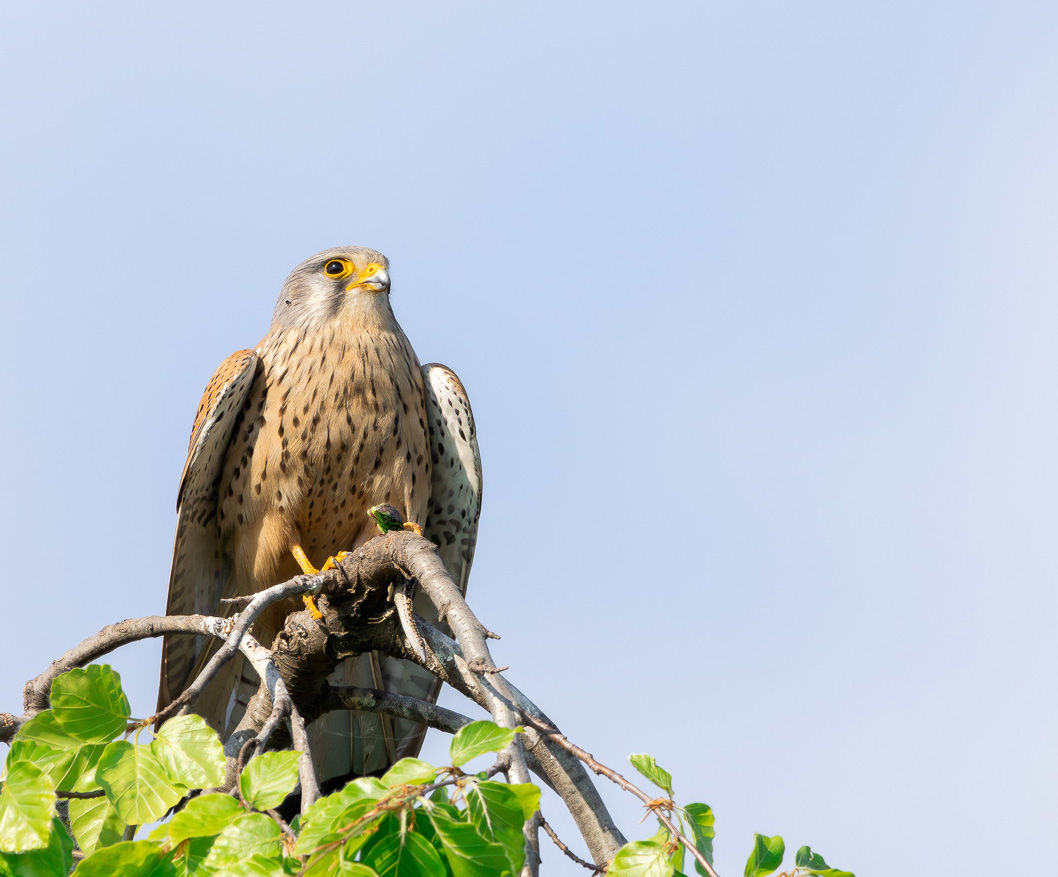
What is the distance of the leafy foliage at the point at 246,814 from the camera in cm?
143

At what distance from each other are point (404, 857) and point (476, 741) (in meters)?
0.17

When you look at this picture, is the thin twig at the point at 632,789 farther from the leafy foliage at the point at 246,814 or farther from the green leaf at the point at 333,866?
the green leaf at the point at 333,866

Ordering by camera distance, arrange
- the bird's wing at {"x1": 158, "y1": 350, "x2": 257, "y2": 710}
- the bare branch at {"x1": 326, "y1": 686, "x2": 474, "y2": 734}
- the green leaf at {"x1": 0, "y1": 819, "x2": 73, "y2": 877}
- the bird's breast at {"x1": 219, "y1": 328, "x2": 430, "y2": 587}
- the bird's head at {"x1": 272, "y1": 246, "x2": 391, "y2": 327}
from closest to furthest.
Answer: the green leaf at {"x1": 0, "y1": 819, "x2": 73, "y2": 877} → the bare branch at {"x1": 326, "y1": 686, "x2": 474, "y2": 734} → the bird's wing at {"x1": 158, "y1": 350, "x2": 257, "y2": 710} → the bird's breast at {"x1": 219, "y1": 328, "x2": 430, "y2": 587} → the bird's head at {"x1": 272, "y1": 246, "x2": 391, "y2": 327}

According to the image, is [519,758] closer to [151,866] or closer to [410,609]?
[151,866]

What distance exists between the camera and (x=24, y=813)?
1656 mm

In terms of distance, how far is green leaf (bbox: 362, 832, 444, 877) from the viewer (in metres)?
1.43

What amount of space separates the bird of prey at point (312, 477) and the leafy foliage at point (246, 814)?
228cm

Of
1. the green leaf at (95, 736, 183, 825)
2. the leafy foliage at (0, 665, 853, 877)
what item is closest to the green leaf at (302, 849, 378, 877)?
the leafy foliage at (0, 665, 853, 877)

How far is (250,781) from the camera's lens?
1584mm

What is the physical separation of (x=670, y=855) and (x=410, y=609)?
1.52 metres

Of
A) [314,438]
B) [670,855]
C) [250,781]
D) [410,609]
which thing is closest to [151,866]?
[250,781]

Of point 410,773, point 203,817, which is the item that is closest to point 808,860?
point 410,773

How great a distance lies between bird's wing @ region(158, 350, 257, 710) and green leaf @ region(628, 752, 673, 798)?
110 inches

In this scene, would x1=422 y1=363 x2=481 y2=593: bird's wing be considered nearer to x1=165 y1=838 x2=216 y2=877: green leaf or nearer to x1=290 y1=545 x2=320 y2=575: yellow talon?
x1=290 y1=545 x2=320 y2=575: yellow talon
